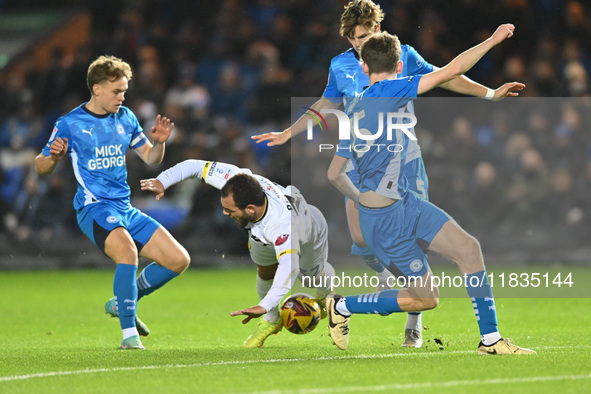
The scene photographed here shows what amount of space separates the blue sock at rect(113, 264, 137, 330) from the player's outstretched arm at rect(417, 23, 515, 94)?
262 centimetres

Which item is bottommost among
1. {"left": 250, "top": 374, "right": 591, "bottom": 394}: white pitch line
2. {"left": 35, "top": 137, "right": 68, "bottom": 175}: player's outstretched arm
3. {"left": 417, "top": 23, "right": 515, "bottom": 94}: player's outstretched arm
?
{"left": 250, "top": 374, "right": 591, "bottom": 394}: white pitch line

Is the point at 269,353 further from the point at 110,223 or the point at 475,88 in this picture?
the point at 475,88

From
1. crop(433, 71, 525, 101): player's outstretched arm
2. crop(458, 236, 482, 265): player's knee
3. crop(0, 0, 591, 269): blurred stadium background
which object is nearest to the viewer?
crop(458, 236, 482, 265): player's knee

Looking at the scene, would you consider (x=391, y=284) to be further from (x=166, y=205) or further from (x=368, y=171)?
(x=166, y=205)

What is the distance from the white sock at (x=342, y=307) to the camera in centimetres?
666

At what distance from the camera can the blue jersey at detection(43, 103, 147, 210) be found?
24.3 feet

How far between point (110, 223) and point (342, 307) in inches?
75.2

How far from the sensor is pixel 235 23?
17.7 m

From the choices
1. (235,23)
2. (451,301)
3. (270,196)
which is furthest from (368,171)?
(235,23)

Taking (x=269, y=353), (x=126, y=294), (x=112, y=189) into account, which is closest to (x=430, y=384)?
(x=269, y=353)

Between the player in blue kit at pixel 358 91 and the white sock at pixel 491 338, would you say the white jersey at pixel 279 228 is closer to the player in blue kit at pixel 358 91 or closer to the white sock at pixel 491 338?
the player in blue kit at pixel 358 91

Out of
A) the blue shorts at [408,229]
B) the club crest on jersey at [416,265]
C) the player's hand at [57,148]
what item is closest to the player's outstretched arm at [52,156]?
the player's hand at [57,148]

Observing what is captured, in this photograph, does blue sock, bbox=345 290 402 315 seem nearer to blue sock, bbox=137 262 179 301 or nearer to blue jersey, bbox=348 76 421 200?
blue jersey, bbox=348 76 421 200

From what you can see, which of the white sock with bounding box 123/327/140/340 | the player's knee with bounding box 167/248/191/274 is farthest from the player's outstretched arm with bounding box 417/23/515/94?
the white sock with bounding box 123/327/140/340
